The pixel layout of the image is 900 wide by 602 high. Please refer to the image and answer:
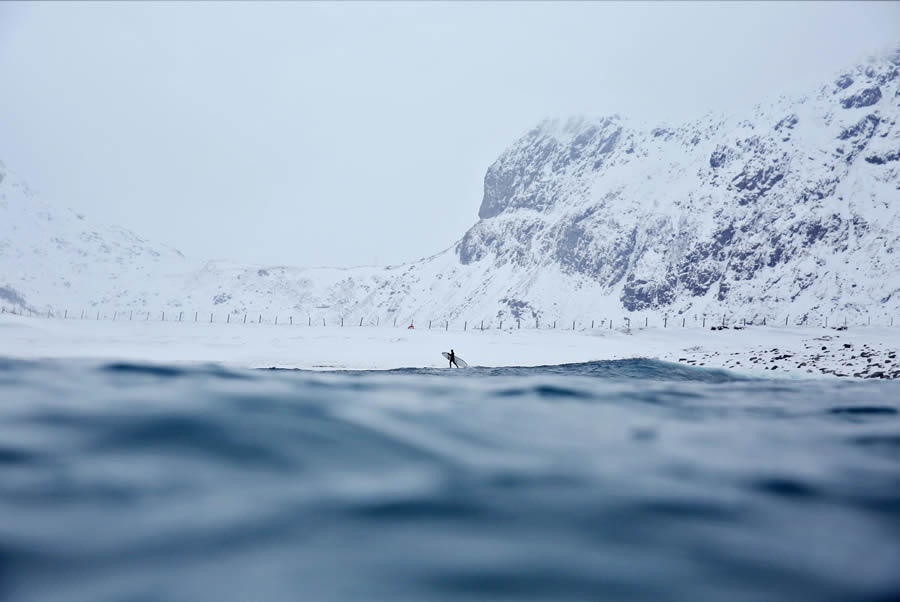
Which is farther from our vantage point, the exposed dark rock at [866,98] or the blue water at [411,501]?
the exposed dark rock at [866,98]

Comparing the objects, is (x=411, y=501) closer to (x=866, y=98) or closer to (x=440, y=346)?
(x=440, y=346)

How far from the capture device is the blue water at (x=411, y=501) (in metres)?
3.31

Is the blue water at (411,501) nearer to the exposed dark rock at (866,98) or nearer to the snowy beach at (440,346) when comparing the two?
the snowy beach at (440,346)

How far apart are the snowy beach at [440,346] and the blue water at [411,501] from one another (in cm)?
2326

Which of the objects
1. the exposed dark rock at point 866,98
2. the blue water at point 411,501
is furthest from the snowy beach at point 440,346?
the exposed dark rock at point 866,98

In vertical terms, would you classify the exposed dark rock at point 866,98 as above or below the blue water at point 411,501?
above

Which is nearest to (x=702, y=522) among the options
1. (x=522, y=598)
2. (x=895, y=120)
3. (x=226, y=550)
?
(x=522, y=598)

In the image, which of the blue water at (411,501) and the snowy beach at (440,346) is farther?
the snowy beach at (440,346)

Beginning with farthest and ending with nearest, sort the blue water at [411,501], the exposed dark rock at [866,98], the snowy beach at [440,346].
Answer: the exposed dark rock at [866,98] → the snowy beach at [440,346] → the blue water at [411,501]

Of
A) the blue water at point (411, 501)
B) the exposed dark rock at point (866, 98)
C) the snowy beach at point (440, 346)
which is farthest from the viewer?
the exposed dark rock at point (866, 98)

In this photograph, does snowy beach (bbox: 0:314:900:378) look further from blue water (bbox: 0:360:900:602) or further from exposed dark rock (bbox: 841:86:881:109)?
exposed dark rock (bbox: 841:86:881:109)

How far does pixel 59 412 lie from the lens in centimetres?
534

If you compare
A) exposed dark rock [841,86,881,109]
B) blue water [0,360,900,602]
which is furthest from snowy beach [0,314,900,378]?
exposed dark rock [841,86,881,109]

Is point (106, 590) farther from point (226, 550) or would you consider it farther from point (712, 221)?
point (712, 221)
